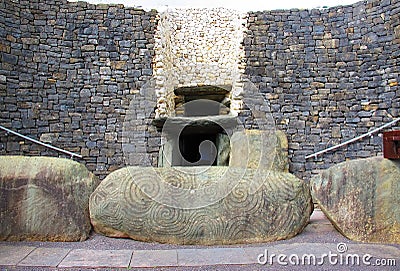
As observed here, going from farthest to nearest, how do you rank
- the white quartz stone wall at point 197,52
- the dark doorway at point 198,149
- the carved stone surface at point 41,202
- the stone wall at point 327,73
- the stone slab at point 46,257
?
the dark doorway at point 198,149 → the white quartz stone wall at point 197,52 → the stone wall at point 327,73 → the carved stone surface at point 41,202 → the stone slab at point 46,257

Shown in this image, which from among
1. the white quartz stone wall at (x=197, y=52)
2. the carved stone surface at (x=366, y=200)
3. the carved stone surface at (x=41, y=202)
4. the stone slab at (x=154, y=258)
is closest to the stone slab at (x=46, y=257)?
the carved stone surface at (x=41, y=202)

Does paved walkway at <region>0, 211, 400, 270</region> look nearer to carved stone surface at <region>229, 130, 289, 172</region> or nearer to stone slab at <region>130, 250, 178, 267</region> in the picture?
stone slab at <region>130, 250, 178, 267</region>

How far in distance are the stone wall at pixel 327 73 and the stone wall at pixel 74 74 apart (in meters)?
2.43

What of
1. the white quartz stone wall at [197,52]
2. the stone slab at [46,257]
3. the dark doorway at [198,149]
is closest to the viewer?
the stone slab at [46,257]

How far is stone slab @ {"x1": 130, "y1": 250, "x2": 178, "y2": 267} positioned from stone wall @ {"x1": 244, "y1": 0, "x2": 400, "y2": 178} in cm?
412

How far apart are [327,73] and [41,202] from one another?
5.61m

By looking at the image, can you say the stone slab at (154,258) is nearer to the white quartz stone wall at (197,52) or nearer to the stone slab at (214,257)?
the stone slab at (214,257)

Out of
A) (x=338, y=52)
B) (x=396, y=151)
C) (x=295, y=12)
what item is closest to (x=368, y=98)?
(x=338, y=52)

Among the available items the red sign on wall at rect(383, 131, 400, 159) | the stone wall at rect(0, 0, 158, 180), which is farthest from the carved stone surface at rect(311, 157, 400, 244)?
the stone wall at rect(0, 0, 158, 180)

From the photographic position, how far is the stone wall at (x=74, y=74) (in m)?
6.43

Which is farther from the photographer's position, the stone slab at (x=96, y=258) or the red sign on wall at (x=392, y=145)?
the red sign on wall at (x=392, y=145)

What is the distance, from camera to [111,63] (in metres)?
6.96

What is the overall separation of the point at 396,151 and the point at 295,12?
4.64m

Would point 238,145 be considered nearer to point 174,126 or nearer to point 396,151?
point 174,126
